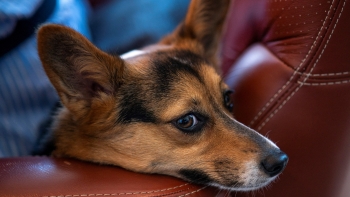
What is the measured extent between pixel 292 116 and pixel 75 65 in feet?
2.60

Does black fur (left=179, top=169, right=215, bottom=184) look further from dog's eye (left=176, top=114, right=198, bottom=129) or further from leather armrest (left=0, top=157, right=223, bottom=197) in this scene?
dog's eye (left=176, top=114, right=198, bottom=129)

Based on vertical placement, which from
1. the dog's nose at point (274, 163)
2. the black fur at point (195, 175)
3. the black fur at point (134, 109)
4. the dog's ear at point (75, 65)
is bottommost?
the black fur at point (195, 175)

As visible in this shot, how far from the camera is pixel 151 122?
1.23m

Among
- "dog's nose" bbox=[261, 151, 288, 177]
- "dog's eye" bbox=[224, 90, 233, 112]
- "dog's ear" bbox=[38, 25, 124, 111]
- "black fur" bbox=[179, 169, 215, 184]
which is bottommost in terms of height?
"black fur" bbox=[179, 169, 215, 184]

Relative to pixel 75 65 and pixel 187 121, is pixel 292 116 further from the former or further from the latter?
pixel 75 65

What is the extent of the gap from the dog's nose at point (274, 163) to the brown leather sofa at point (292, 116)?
140 mm

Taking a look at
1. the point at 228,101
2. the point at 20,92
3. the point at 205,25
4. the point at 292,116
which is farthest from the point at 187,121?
the point at 20,92

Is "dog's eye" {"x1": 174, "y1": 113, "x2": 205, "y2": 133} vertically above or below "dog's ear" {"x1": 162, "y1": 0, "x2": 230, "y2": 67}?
below

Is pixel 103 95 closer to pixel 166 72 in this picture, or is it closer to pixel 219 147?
pixel 166 72

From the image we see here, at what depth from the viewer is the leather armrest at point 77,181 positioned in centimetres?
99

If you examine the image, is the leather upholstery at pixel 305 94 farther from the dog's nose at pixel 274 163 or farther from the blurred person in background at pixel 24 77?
Result: the blurred person in background at pixel 24 77

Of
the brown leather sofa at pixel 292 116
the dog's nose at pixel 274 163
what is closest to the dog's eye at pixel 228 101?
the brown leather sofa at pixel 292 116

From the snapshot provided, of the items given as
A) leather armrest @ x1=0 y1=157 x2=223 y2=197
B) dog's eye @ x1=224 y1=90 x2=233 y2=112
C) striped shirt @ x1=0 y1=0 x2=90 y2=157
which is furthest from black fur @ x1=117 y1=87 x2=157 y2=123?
striped shirt @ x1=0 y1=0 x2=90 y2=157

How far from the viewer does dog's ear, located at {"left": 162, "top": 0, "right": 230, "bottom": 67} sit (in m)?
1.58
